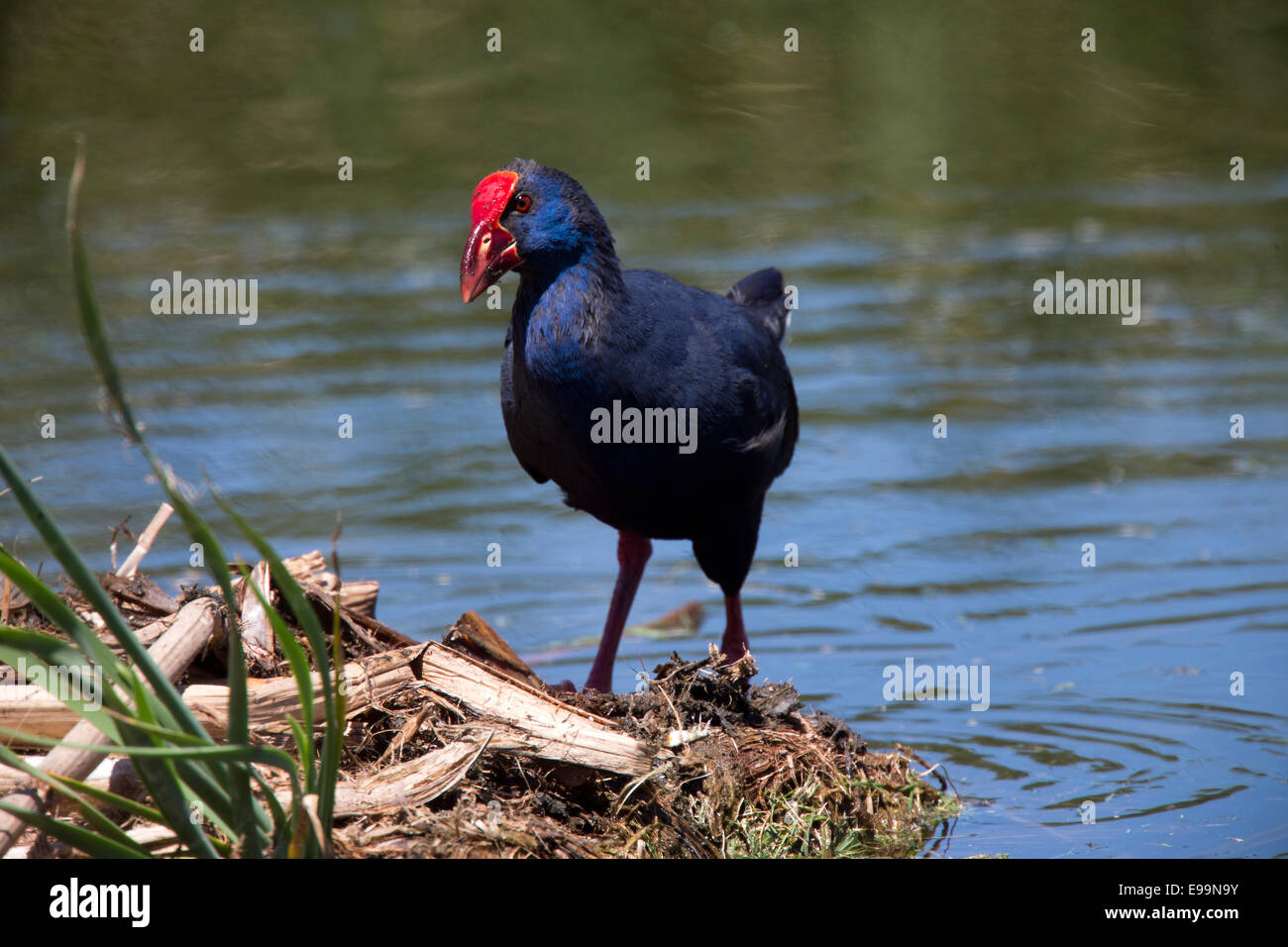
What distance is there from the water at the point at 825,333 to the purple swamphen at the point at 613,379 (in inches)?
41.4

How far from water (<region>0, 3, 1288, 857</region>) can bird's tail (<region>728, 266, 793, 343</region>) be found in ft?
4.21

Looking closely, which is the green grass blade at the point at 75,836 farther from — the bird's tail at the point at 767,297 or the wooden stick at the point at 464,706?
the bird's tail at the point at 767,297

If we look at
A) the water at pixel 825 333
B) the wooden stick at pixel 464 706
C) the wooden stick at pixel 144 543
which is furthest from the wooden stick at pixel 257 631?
the water at pixel 825 333

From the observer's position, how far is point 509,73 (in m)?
13.9

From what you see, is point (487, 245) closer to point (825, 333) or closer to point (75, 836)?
point (75, 836)

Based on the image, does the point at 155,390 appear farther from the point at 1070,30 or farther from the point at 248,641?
the point at 1070,30

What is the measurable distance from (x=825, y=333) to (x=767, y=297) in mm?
3473

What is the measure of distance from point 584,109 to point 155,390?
5456 mm

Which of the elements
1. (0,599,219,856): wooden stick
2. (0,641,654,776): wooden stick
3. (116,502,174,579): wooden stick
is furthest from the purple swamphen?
(0,599,219,856): wooden stick

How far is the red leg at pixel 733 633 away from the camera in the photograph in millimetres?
5578

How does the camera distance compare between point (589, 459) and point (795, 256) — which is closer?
point (589, 459)

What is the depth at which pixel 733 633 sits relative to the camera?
5.64 meters

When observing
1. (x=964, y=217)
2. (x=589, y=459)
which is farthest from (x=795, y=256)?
A: (x=589, y=459)

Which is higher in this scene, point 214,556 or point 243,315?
point 243,315
